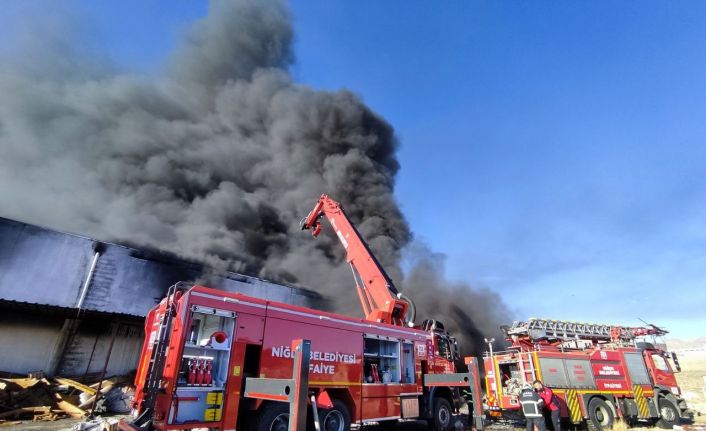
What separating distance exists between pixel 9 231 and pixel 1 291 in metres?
1.90

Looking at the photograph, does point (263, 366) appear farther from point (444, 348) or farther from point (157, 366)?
point (444, 348)

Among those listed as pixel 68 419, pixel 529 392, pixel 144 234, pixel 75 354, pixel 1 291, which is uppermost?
pixel 144 234

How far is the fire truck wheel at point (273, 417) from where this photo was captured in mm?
5262

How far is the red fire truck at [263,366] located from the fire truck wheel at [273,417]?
0.04 feet

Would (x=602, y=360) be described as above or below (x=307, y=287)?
below

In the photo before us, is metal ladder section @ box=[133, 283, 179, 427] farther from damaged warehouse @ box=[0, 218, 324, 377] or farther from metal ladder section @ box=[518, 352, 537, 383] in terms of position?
metal ladder section @ box=[518, 352, 537, 383]

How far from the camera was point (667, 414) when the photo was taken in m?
11.3

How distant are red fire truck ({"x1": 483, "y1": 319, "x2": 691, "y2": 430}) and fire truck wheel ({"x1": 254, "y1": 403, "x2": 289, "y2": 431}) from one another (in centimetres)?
713

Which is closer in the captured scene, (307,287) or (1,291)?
(1,291)

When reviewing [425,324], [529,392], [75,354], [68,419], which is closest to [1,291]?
[75,354]

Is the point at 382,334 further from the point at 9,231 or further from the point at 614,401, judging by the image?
the point at 9,231

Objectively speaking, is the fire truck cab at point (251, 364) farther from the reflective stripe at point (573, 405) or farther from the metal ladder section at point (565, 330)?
the metal ladder section at point (565, 330)

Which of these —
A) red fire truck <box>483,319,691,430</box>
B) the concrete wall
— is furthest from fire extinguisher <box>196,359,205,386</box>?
the concrete wall

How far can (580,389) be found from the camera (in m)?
10.1
